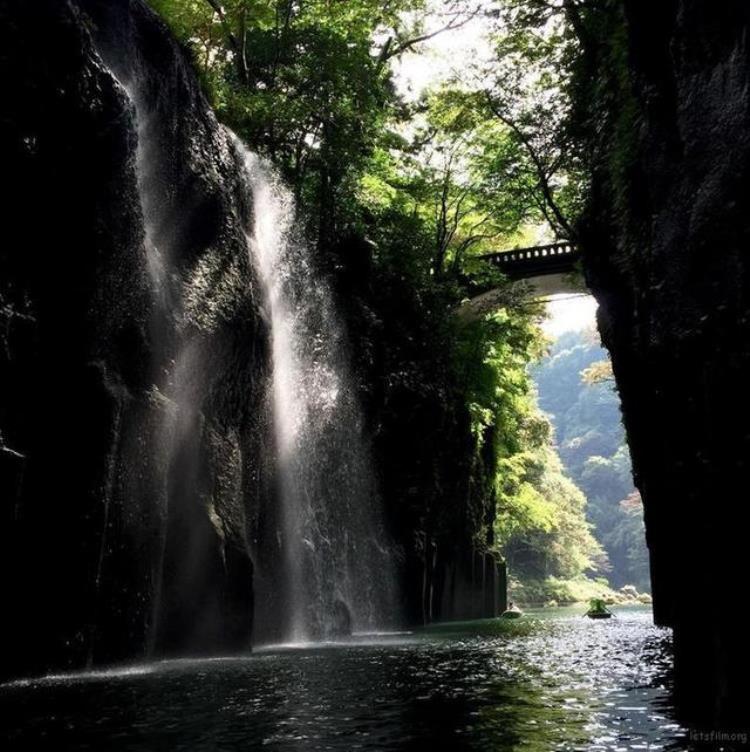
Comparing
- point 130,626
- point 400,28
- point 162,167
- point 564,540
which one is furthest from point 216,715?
point 564,540

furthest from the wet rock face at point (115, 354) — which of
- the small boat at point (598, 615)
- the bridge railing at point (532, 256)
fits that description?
the bridge railing at point (532, 256)

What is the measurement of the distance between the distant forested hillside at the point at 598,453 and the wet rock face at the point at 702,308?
7992 centimetres

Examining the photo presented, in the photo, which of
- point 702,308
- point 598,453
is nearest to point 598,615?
point 702,308

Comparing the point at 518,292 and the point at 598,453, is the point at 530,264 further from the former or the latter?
the point at 598,453

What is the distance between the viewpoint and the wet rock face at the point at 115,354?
10531 millimetres

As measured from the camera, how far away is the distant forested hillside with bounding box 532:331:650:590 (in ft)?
366

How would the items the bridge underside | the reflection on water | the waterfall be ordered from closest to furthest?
the reflection on water
the waterfall
the bridge underside

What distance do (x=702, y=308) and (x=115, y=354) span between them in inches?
351

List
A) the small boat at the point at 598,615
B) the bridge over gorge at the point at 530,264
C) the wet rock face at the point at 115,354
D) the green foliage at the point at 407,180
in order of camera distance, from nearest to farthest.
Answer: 1. the wet rock face at the point at 115,354
2. the green foliage at the point at 407,180
3. the small boat at the point at 598,615
4. the bridge over gorge at the point at 530,264

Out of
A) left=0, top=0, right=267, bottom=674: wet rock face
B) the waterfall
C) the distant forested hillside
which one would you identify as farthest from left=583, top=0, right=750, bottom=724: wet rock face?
the distant forested hillside

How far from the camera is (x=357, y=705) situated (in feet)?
24.9

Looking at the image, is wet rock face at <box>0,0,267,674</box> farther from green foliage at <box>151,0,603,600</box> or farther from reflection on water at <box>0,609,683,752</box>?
green foliage at <box>151,0,603,600</box>

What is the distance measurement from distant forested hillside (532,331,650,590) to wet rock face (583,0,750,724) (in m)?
79.9

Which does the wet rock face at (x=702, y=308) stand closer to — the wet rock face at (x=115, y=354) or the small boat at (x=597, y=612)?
the wet rock face at (x=115, y=354)
